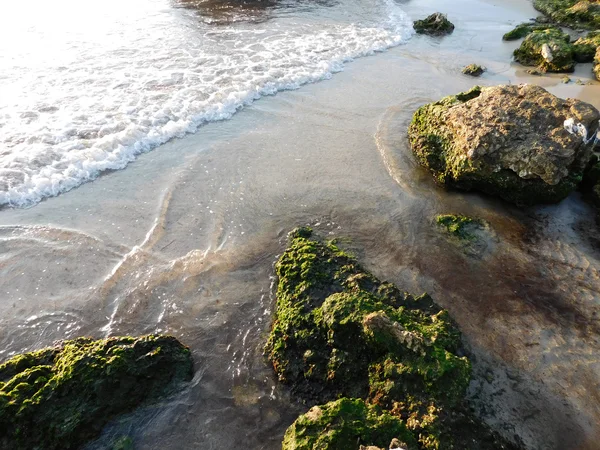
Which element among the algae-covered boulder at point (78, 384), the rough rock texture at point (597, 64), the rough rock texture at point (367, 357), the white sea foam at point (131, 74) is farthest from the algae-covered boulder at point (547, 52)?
the algae-covered boulder at point (78, 384)

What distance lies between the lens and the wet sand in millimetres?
4199

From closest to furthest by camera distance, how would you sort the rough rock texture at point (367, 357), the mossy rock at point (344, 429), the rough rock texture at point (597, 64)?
the mossy rock at point (344, 429)
the rough rock texture at point (367, 357)
the rough rock texture at point (597, 64)

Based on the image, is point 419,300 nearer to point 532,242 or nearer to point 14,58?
point 532,242

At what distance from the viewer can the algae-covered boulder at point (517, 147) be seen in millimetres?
6574

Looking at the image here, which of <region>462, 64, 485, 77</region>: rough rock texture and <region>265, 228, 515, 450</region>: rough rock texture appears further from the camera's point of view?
<region>462, 64, 485, 77</region>: rough rock texture

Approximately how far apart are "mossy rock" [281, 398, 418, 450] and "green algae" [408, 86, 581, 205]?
4659 mm

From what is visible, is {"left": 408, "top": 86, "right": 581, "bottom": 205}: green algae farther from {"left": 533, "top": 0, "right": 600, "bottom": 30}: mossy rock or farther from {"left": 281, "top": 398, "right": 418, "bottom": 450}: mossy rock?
{"left": 533, "top": 0, "right": 600, "bottom": 30}: mossy rock

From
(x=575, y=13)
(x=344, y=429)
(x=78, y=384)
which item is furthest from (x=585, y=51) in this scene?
(x=78, y=384)

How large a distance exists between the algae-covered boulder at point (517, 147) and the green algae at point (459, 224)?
87 centimetres

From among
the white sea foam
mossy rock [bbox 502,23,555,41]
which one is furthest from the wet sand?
mossy rock [bbox 502,23,555,41]

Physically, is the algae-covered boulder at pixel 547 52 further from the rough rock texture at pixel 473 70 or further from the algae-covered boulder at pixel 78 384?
the algae-covered boulder at pixel 78 384

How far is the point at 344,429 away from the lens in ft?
11.2

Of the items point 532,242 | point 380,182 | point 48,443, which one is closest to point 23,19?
point 380,182

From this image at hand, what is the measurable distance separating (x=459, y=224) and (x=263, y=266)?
3091mm
